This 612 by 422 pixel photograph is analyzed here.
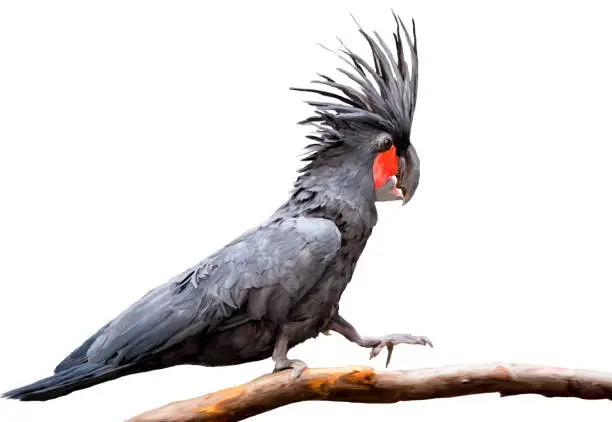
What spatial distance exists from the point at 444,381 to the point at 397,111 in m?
1.04

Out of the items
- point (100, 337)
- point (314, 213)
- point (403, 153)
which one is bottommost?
point (100, 337)

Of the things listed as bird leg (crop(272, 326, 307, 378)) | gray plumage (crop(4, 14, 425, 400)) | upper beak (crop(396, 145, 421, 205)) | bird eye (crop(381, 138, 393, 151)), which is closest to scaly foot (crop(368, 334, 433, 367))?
gray plumage (crop(4, 14, 425, 400))

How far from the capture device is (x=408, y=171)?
136 inches

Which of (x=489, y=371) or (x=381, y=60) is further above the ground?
(x=381, y=60)

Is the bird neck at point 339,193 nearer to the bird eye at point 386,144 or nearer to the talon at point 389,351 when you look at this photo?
the bird eye at point 386,144

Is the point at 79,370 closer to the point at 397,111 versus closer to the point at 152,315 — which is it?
the point at 152,315

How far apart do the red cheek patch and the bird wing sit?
0.32m

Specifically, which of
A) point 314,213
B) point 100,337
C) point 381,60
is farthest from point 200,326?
point 381,60

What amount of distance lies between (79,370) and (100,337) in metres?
0.14

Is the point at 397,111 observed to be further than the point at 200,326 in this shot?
Yes

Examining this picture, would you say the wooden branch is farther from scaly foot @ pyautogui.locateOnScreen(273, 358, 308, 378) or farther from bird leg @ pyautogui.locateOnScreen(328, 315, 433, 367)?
bird leg @ pyautogui.locateOnScreen(328, 315, 433, 367)

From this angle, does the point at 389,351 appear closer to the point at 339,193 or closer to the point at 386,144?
the point at 339,193

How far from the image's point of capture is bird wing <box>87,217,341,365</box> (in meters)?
3.07

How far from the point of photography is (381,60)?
342 cm
